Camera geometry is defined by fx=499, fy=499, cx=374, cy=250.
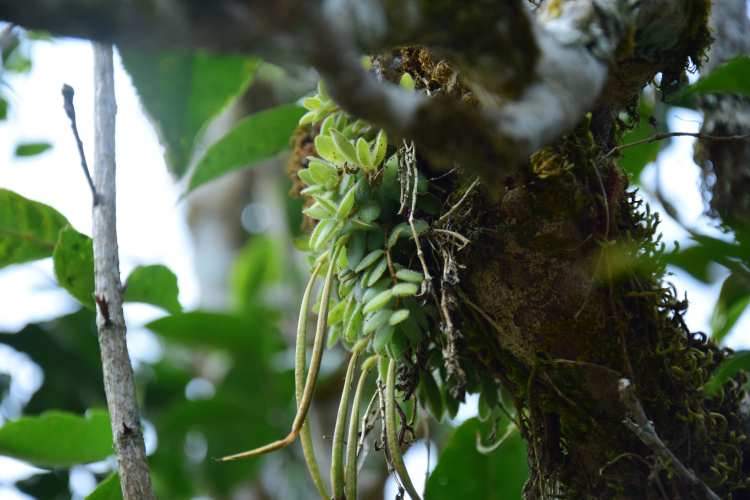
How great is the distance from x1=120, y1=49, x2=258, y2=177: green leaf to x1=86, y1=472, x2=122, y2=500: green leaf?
15.9 inches

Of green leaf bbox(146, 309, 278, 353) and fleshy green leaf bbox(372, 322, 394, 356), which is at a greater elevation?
green leaf bbox(146, 309, 278, 353)

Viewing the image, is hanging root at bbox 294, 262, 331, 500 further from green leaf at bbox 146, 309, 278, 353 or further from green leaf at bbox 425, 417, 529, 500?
green leaf at bbox 146, 309, 278, 353

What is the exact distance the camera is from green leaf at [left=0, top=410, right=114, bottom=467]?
0.73m

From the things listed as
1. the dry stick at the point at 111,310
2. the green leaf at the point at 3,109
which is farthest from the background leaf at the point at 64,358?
the dry stick at the point at 111,310

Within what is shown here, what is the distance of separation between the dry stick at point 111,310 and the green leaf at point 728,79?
698 mm

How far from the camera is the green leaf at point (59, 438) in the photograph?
0.73 m

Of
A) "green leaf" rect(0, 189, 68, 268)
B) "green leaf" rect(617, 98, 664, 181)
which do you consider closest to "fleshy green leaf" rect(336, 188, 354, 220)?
"green leaf" rect(0, 189, 68, 268)

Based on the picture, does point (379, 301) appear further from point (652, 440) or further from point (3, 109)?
point (3, 109)

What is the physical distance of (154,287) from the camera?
771 mm

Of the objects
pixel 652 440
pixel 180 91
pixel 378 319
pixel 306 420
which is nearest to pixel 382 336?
pixel 378 319

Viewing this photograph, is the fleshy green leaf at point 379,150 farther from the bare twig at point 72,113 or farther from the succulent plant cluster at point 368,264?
the bare twig at point 72,113

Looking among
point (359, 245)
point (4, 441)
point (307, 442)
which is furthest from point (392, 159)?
point (4, 441)

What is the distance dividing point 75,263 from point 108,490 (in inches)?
11.2

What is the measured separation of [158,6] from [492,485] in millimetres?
788
